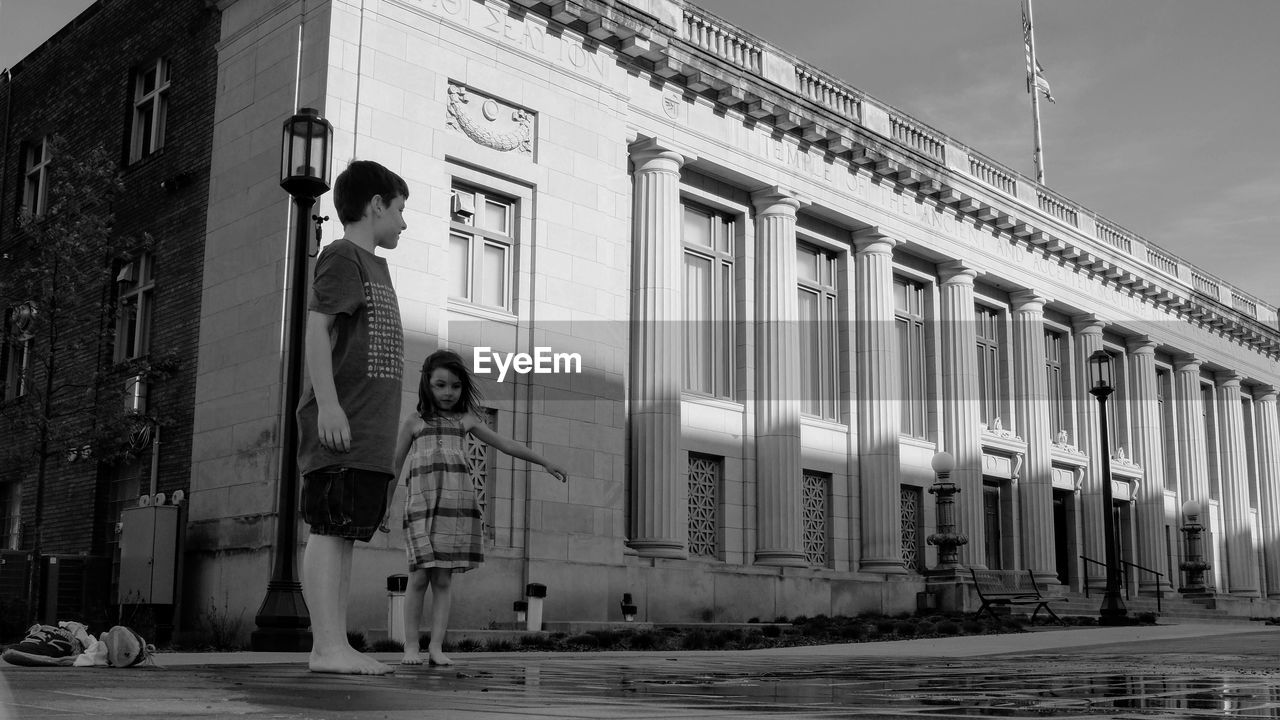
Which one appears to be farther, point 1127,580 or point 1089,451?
point 1127,580

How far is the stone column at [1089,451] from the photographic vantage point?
3334cm

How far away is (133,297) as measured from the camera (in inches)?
A: 822

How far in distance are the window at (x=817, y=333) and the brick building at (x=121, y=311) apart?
1243cm

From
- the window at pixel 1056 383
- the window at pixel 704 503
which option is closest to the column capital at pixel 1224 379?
the window at pixel 1056 383

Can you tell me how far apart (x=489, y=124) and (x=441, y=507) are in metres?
13.6

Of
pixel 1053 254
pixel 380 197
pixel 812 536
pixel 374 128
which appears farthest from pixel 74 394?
pixel 1053 254

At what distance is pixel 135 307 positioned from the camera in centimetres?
2005

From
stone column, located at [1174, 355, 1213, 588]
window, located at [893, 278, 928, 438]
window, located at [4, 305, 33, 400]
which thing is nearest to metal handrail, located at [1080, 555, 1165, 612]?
stone column, located at [1174, 355, 1213, 588]

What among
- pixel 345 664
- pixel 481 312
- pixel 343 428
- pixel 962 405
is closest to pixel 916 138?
pixel 962 405

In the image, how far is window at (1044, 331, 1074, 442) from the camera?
3400cm

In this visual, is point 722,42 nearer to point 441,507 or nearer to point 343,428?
point 441,507

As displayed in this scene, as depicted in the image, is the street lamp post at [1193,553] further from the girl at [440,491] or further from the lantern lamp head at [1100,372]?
the girl at [440,491]

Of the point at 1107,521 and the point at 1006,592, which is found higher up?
the point at 1107,521

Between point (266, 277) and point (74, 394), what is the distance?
6.07 meters
